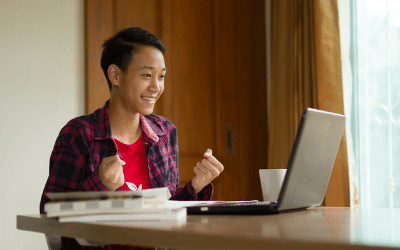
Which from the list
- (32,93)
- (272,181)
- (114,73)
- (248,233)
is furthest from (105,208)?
(32,93)

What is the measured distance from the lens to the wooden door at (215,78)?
2557 mm

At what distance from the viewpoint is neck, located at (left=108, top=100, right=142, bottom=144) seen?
64.0 inches

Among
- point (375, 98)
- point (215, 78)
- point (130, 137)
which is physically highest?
point (215, 78)

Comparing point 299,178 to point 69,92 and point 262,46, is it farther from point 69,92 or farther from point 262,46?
point 262,46

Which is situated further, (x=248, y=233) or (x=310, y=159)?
(x=310, y=159)

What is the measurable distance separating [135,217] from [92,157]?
2.37 ft

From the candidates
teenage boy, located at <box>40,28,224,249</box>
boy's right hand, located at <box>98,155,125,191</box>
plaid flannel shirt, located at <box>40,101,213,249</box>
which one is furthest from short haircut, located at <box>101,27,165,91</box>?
boy's right hand, located at <box>98,155,125,191</box>

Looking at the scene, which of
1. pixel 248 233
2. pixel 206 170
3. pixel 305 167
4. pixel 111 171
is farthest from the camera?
pixel 206 170

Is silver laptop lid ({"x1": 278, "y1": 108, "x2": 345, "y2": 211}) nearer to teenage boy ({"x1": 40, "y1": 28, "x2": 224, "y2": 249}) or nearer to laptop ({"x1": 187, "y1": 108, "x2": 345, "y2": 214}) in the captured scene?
laptop ({"x1": 187, "y1": 108, "x2": 345, "y2": 214})

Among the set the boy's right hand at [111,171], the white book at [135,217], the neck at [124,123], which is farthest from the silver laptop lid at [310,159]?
the neck at [124,123]

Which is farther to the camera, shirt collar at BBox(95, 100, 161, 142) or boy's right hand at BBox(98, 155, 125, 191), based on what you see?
shirt collar at BBox(95, 100, 161, 142)

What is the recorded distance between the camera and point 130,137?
1.63 meters

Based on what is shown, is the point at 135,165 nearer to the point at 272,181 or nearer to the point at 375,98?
the point at 272,181

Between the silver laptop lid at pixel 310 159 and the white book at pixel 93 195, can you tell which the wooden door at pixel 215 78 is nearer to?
the silver laptop lid at pixel 310 159
